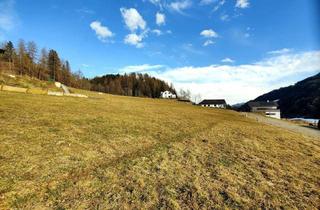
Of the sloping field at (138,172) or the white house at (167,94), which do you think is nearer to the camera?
the sloping field at (138,172)

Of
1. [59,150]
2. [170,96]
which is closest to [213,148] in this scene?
[59,150]

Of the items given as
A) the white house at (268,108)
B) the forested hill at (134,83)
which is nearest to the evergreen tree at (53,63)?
the forested hill at (134,83)

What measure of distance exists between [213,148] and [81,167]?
8.22m

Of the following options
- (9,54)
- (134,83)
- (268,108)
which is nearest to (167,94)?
(134,83)

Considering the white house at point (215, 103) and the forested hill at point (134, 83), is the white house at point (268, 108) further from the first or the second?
the forested hill at point (134, 83)

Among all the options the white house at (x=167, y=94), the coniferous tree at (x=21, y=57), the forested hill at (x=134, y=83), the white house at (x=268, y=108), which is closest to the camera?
the coniferous tree at (x=21, y=57)

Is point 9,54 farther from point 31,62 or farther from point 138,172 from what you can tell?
point 138,172

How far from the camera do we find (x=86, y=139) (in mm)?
12883

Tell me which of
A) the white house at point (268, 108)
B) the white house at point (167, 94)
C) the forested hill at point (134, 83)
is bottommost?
the white house at point (268, 108)

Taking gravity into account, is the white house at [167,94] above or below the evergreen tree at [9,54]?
below

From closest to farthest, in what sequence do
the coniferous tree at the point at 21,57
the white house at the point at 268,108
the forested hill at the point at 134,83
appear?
1. the coniferous tree at the point at 21,57
2. the white house at the point at 268,108
3. the forested hill at the point at 134,83

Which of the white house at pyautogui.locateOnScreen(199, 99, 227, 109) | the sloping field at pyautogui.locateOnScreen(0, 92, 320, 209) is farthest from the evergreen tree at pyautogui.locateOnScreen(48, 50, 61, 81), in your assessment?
the white house at pyautogui.locateOnScreen(199, 99, 227, 109)

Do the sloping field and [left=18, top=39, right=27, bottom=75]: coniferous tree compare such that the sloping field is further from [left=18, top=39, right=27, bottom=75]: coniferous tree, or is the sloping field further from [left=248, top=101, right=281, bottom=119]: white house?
[left=248, top=101, right=281, bottom=119]: white house

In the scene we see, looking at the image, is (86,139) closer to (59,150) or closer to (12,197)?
(59,150)
